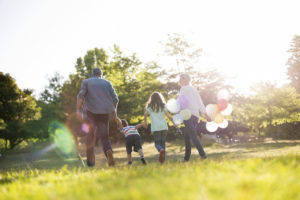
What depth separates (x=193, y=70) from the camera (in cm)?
2302

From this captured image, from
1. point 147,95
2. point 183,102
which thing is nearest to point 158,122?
point 183,102

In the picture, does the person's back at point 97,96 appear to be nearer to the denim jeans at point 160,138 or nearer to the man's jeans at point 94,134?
the man's jeans at point 94,134

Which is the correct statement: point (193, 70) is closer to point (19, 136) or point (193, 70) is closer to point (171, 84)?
point (171, 84)

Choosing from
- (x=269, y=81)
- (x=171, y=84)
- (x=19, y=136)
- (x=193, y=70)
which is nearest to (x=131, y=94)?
(x=171, y=84)

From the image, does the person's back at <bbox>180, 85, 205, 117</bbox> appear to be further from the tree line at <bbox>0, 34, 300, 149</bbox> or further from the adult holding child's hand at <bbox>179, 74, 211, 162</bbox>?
the tree line at <bbox>0, 34, 300, 149</bbox>

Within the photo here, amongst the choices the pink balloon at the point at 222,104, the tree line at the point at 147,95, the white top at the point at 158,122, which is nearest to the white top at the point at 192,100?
the white top at the point at 158,122

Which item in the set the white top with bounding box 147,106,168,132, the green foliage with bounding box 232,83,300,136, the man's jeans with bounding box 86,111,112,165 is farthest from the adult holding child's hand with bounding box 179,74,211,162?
the green foliage with bounding box 232,83,300,136

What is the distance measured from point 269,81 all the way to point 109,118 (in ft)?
74.4

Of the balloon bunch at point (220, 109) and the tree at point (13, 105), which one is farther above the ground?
the tree at point (13, 105)

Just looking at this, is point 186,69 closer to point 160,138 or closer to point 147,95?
point 147,95

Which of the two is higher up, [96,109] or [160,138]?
[96,109]

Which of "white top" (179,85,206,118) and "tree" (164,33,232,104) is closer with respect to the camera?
"white top" (179,85,206,118)

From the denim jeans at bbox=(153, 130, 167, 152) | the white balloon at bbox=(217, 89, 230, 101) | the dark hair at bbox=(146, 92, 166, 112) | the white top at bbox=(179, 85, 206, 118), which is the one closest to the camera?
the white top at bbox=(179, 85, 206, 118)

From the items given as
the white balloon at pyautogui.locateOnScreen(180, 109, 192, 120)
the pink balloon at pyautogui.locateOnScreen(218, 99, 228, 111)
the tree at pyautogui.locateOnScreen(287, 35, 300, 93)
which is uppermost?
the tree at pyautogui.locateOnScreen(287, 35, 300, 93)
